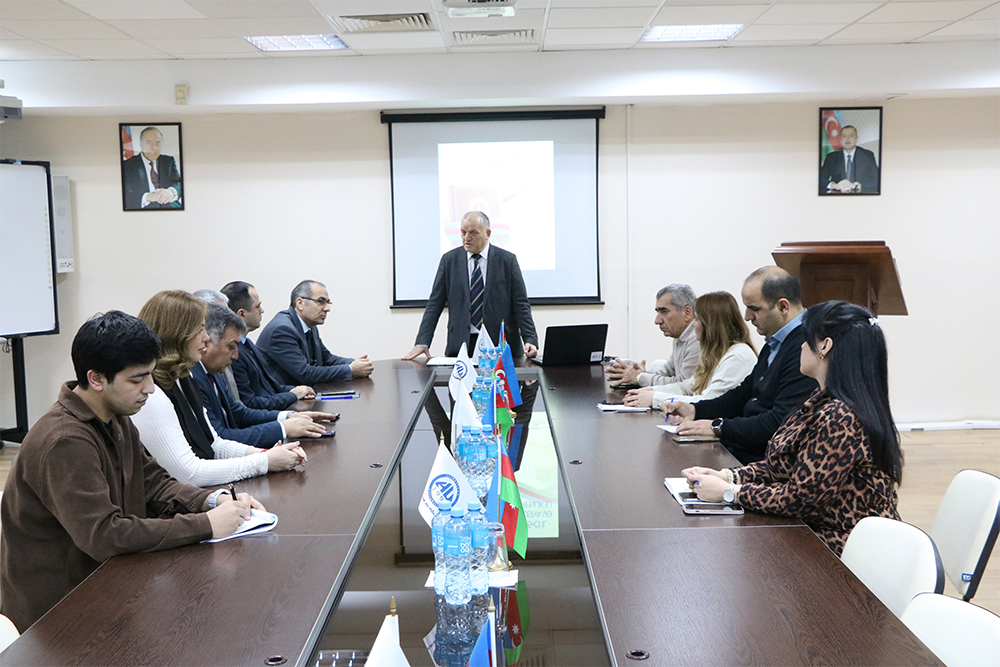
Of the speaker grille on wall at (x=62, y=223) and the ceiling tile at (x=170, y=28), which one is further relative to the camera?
the speaker grille on wall at (x=62, y=223)

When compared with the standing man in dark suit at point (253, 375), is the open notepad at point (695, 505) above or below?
below

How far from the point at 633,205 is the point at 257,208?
3.02 metres

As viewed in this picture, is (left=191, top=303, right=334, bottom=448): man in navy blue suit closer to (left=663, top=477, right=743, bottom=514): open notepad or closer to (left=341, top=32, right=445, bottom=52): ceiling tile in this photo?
(left=663, top=477, right=743, bottom=514): open notepad

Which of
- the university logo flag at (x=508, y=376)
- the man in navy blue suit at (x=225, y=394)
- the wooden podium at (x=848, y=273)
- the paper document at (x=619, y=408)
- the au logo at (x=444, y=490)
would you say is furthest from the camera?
the wooden podium at (x=848, y=273)

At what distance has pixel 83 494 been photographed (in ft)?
6.24

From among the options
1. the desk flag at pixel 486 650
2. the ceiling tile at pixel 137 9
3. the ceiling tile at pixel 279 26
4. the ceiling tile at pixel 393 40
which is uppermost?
the ceiling tile at pixel 393 40

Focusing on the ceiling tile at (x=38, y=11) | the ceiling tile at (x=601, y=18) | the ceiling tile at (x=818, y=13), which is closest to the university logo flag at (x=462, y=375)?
the ceiling tile at (x=601, y=18)

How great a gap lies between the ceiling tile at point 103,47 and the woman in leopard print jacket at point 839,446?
5097 millimetres

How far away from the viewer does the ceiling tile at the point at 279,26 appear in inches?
206

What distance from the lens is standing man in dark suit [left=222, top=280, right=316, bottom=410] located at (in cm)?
385

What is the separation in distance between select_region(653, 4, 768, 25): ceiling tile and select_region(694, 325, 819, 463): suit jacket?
270 centimetres

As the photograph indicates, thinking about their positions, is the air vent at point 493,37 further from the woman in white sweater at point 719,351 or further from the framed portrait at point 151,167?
the woman in white sweater at point 719,351

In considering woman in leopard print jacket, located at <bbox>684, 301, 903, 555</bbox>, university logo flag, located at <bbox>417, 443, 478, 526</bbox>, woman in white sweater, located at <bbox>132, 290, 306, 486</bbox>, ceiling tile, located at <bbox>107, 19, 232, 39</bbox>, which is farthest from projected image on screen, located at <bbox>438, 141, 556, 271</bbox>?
university logo flag, located at <bbox>417, 443, 478, 526</bbox>

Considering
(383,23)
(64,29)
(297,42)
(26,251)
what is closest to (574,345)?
(383,23)
